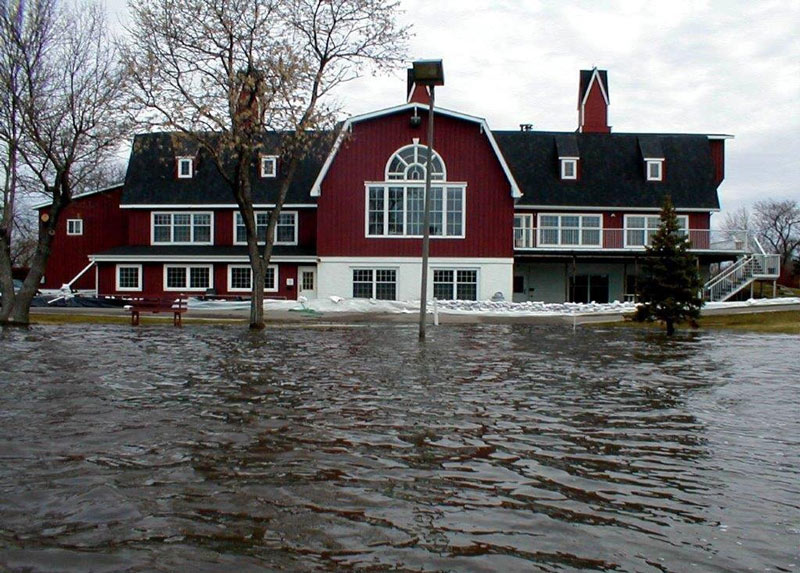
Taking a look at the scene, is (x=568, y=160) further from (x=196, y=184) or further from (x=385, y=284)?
(x=196, y=184)

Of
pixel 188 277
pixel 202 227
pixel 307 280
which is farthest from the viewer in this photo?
pixel 202 227

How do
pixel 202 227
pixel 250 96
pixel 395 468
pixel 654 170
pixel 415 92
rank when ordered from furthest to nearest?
pixel 415 92 → pixel 654 170 → pixel 202 227 → pixel 250 96 → pixel 395 468

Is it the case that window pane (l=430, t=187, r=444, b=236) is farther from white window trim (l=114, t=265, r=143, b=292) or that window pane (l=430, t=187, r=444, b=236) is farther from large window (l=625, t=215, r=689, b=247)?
white window trim (l=114, t=265, r=143, b=292)

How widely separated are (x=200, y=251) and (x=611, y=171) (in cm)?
2331

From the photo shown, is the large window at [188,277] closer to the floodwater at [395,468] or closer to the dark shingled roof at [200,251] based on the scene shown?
the dark shingled roof at [200,251]

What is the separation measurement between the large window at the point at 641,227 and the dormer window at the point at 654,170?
2416 mm

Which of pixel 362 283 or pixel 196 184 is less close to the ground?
pixel 196 184

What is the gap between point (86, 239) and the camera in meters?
49.5

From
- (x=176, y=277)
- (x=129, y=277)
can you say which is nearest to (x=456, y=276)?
(x=176, y=277)

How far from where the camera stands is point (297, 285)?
43.3 metres

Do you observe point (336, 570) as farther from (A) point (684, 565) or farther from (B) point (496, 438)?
(B) point (496, 438)

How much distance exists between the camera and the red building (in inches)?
1636

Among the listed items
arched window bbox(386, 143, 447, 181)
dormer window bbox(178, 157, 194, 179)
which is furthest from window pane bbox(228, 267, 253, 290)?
arched window bbox(386, 143, 447, 181)

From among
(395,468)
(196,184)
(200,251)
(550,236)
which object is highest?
(196,184)
